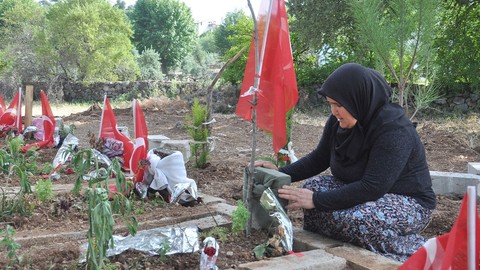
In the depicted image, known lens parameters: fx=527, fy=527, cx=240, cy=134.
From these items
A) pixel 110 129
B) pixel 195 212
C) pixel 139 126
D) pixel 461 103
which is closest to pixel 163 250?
pixel 195 212

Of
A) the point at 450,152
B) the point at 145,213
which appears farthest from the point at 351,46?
the point at 145,213

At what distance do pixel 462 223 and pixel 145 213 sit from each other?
2051mm

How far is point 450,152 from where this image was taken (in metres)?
7.01

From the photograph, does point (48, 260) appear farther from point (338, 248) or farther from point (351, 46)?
point (351, 46)

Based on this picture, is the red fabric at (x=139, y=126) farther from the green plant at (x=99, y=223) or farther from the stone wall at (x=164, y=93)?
the stone wall at (x=164, y=93)

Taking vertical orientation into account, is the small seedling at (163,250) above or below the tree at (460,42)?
below

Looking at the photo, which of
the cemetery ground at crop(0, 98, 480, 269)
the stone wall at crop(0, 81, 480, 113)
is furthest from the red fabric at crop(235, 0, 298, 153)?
the stone wall at crop(0, 81, 480, 113)

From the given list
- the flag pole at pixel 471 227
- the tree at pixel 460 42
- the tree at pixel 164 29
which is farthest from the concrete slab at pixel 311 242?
the tree at pixel 164 29

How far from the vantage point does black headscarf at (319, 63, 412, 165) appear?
8.45 feet

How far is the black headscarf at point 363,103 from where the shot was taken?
258 cm

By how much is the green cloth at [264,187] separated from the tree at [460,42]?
1018 centimetres

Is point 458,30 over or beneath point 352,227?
over

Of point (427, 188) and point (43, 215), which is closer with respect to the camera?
point (427, 188)

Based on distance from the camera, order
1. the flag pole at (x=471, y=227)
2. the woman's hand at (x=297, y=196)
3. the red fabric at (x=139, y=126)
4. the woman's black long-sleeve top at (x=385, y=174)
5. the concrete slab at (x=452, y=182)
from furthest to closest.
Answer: the concrete slab at (x=452, y=182)
the red fabric at (x=139, y=126)
the woman's hand at (x=297, y=196)
the woman's black long-sleeve top at (x=385, y=174)
the flag pole at (x=471, y=227)
